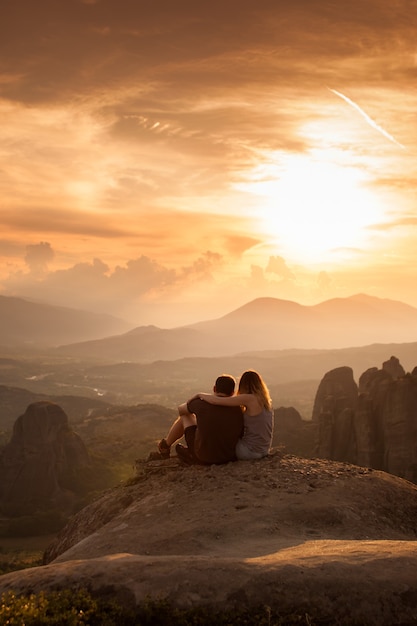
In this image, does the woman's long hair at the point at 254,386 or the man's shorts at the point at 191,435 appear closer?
the woman's long hair at the point at 254,386

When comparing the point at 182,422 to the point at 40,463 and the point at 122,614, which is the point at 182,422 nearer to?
the point at 122,614

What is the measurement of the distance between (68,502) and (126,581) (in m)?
99.4

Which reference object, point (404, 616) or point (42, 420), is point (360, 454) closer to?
point (42, 420)

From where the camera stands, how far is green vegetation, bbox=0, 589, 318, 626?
9039mm

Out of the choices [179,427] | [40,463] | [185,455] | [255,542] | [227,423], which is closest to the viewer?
[255,542]

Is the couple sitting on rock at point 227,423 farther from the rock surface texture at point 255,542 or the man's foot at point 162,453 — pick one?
the man's foot at point 162,453

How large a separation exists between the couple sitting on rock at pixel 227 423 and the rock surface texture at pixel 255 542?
0.55 metres

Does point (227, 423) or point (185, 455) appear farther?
point (185, 455)

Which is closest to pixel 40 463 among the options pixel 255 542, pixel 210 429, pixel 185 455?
pixel 185 455

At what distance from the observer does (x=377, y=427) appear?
255 ft

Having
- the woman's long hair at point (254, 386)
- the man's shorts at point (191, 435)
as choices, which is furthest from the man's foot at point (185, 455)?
the woman's long hair at point (254, 386)

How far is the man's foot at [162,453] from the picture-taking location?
66.6 feet

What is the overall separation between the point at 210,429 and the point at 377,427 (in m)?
66.1

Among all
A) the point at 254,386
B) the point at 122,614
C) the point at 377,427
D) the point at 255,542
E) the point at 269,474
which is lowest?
the point at 377,427
